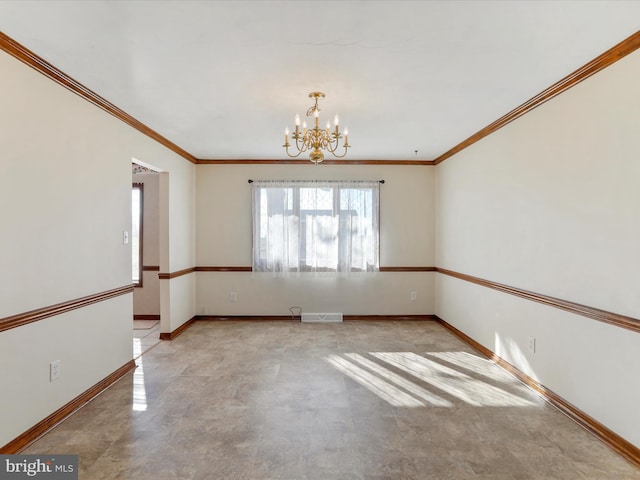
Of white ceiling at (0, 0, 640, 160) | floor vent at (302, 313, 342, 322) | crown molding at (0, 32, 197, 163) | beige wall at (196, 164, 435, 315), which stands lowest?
floor vent at (302, 313, 342, 322)

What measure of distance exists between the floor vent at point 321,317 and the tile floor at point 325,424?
4.98ft

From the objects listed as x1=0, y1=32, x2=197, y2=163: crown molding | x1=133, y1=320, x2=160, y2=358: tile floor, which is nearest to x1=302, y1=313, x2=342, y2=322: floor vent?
x1=133, y1=320, x2=160, y2=358: tile floor

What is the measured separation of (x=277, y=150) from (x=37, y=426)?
3.94 m

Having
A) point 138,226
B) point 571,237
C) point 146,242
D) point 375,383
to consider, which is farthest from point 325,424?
point 138,226

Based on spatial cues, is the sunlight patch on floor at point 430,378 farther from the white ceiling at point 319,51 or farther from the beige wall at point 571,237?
the white ceiling at point 319,51

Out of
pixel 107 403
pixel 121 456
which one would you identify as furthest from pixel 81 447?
pixel 107 403

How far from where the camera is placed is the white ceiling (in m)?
1.96

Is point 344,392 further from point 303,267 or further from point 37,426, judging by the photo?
point 303,267

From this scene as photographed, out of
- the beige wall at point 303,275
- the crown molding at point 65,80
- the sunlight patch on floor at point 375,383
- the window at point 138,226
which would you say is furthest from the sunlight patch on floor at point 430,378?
Answer: the window at point 138,226

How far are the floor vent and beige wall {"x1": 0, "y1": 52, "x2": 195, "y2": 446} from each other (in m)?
2.62

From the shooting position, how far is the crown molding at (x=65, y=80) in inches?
89.4

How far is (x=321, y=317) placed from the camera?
18.9ft

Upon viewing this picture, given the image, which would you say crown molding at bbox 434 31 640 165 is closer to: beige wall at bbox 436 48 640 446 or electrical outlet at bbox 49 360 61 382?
beige wall at bbox 436 48 640 446

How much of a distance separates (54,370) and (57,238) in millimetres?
951
